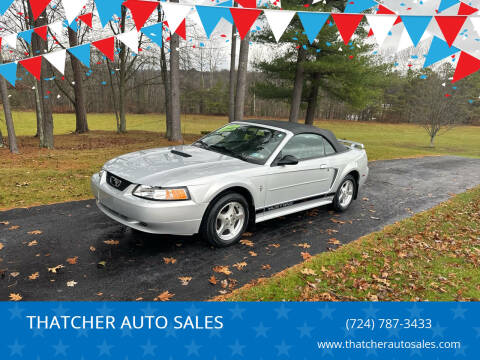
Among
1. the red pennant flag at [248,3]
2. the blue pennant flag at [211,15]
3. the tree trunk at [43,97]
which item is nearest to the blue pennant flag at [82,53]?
the blue pennant flag at [211,15]

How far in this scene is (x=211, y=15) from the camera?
608 centimetres

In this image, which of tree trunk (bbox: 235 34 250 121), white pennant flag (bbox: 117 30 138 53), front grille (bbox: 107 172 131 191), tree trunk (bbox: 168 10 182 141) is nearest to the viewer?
front grille (bbox: 107 172 131 191)

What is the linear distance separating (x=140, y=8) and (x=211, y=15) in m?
1.33

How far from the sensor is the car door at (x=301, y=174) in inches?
188

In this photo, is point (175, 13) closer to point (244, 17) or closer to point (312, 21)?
point (244, 17)

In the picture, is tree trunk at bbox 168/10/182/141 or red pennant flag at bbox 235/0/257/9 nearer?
red pennant flag at bbox 235/0/257/9

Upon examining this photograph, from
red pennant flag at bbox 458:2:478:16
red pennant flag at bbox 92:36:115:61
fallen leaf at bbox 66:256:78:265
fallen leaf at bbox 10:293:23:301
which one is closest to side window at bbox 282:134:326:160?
fallen leaf at bbox 66:256:78:265

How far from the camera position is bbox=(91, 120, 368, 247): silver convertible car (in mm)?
3852

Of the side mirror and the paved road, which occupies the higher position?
the side mirror

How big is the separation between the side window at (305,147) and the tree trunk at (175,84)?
11006 millimetres

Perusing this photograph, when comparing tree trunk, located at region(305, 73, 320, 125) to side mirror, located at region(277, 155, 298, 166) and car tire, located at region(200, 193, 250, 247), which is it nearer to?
side mirror, located at region(277, 155, 298, 166)

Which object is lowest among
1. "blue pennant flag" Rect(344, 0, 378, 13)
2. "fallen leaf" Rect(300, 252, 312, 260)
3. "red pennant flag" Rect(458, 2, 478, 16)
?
"fallen leaf" Rect(300, 252, 312, 260)

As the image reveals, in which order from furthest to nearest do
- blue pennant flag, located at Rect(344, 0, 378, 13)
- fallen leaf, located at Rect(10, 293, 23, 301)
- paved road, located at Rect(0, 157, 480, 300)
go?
blue pennant flag, located at Rect(344, 0, 378, 13) < paved road, located at Rect(0, 157, 480, 300) < fallen leaf, located at Rect(10, 293, 23, 301)

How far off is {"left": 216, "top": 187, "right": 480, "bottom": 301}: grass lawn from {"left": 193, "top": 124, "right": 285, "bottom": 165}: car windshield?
176 centimetres
